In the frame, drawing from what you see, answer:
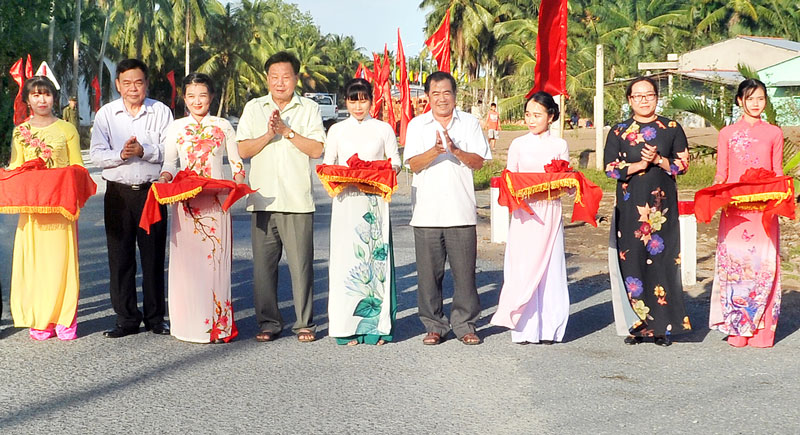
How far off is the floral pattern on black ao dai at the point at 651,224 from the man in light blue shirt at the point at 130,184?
3205 millimetres

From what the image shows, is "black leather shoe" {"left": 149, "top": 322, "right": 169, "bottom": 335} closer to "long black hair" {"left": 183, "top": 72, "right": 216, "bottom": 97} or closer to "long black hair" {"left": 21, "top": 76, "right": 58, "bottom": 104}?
"long black hair" {"left": 183, "top": 72, "right": 216, "bottom": 97}

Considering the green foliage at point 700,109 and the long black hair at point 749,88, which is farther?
the green foliage at point 700,109

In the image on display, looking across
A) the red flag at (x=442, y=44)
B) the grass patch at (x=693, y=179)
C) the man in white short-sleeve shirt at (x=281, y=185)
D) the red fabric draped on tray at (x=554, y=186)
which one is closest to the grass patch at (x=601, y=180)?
the grass patch at (x=693, y=179)

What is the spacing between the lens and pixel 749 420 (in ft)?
16.6

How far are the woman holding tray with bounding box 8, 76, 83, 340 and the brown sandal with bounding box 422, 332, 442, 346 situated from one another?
246 cm

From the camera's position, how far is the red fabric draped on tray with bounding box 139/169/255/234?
261 inches

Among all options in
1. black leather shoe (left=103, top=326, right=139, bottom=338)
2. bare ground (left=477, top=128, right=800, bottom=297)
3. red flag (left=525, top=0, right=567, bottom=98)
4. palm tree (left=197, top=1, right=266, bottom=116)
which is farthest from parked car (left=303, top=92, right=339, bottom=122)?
black leather shoe (left=103, top=326, right=139, bottom=338)

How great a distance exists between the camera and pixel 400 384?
5777 mm

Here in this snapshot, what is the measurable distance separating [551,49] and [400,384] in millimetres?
4845

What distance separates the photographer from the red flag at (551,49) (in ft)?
31.2

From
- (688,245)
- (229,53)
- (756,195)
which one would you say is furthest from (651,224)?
(229,53)

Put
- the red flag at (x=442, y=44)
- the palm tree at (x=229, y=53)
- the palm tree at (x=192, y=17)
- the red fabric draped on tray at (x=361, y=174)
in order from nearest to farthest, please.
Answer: the red fabric draped on tray at (x=361, y=174) < the red flag at (x=442, y=44) < the palm tree at (x=192, y=17) < the palm tree at (x=229, y=53)

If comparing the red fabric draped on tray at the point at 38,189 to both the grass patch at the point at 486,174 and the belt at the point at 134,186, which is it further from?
the grass patch at the point at 486,174

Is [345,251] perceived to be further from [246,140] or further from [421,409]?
[421,409]
